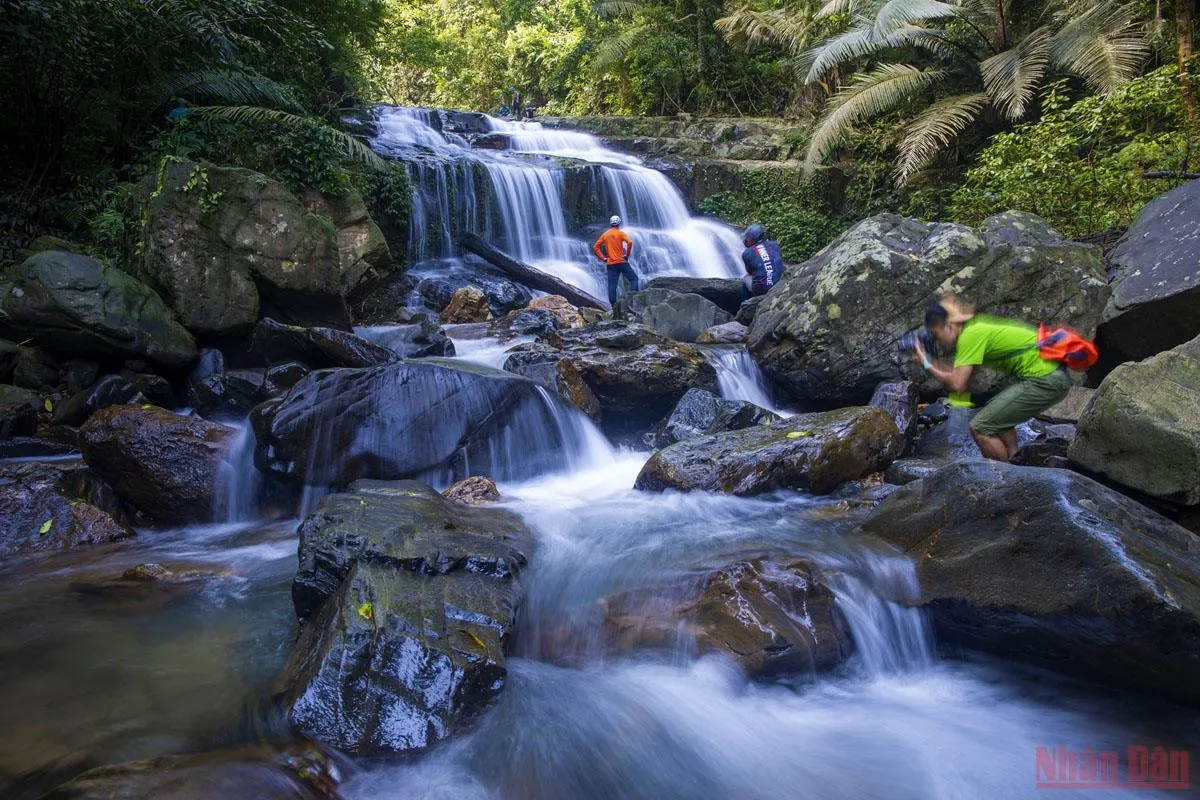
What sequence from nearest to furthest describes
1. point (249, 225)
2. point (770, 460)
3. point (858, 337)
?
point (770, 460)
point (858, 337)
point (249, 225)

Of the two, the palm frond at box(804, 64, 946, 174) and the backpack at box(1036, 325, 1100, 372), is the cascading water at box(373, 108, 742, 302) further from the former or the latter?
the backpack at box(1036, 325, 1100, 372)

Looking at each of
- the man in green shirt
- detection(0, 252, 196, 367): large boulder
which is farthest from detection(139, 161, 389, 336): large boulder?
the man in green shirt

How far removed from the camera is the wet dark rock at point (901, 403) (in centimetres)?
648

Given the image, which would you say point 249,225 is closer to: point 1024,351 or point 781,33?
point 1024,351

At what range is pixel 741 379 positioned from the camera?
27.9 ft

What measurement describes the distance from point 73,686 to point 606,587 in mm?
2861

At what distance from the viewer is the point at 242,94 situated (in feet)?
35.7

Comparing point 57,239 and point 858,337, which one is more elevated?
point 57,239

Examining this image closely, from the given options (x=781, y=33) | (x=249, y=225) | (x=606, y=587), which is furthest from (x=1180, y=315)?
(x=781, y=33)

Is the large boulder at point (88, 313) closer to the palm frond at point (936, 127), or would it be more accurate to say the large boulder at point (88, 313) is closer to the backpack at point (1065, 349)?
the backpack at point (1065, 349)

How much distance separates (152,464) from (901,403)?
6.81m

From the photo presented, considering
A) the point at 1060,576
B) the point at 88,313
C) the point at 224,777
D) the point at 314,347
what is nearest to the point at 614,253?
the point at 314,347

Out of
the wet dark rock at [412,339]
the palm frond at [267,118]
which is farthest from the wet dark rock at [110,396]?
the palm frond at [267,118]

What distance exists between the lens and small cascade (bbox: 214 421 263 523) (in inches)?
235
